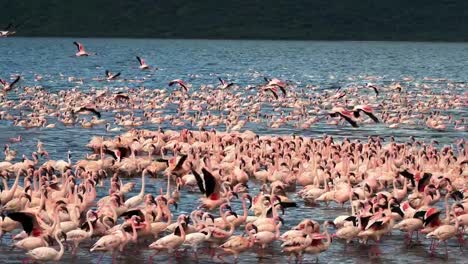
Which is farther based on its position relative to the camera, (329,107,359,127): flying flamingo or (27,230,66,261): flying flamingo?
(329,107,359,127): flying flamingo

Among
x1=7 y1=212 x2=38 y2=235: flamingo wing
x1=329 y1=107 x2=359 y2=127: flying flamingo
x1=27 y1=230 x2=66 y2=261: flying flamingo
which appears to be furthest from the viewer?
x1=329 y1=107 x2=359 y2=127: flying flamingo

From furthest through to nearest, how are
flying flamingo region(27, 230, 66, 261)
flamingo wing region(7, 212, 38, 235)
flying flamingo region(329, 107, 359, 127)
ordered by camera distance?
flying flamingo region(329, 107, 359, 127), flamingo wing region(7, 212, 38, 235), flying flamingo region(27, 230, 66, 261)

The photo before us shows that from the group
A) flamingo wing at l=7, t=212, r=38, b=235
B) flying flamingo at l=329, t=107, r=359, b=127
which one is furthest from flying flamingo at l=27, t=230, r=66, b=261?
flying flamingo at l=329, t=107, r=359, b=127

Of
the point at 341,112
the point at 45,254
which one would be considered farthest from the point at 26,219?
the point at 341,112

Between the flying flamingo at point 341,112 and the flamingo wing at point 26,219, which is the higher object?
the flying flamingo at point 341,112

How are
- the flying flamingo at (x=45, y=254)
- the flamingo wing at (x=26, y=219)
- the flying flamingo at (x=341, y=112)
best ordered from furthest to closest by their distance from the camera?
the flying flamingo at (x=341, y=112), the flamingo wing at (x=26, y=219), the flying flamingo at (x=45, y=254)

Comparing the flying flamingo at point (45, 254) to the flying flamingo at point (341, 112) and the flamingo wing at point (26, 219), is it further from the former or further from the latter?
the flying flamingo at point (341, 112)

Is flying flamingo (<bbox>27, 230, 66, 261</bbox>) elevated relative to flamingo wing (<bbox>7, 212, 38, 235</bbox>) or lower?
lower

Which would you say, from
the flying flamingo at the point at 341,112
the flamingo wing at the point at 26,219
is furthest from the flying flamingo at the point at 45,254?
the flying flamingo at the point at 341,112

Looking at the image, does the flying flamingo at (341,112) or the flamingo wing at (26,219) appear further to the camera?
the flying flamingo at (341,112)

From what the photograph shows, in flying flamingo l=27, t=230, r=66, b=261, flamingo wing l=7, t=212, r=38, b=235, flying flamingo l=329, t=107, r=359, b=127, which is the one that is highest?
flying flamingo l=329, t=107, r=359, b=127

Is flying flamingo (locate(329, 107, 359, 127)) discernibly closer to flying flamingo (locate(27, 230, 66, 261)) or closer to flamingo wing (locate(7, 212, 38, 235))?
flamingo wing (locate(7, 212, 38, 235))

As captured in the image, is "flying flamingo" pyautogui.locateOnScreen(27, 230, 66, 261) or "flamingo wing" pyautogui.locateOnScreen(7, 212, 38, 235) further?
"flamingo wing" pyautogui.locateOnScreen(7, 212, 38, 235)

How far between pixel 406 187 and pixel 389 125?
70.4 ft
